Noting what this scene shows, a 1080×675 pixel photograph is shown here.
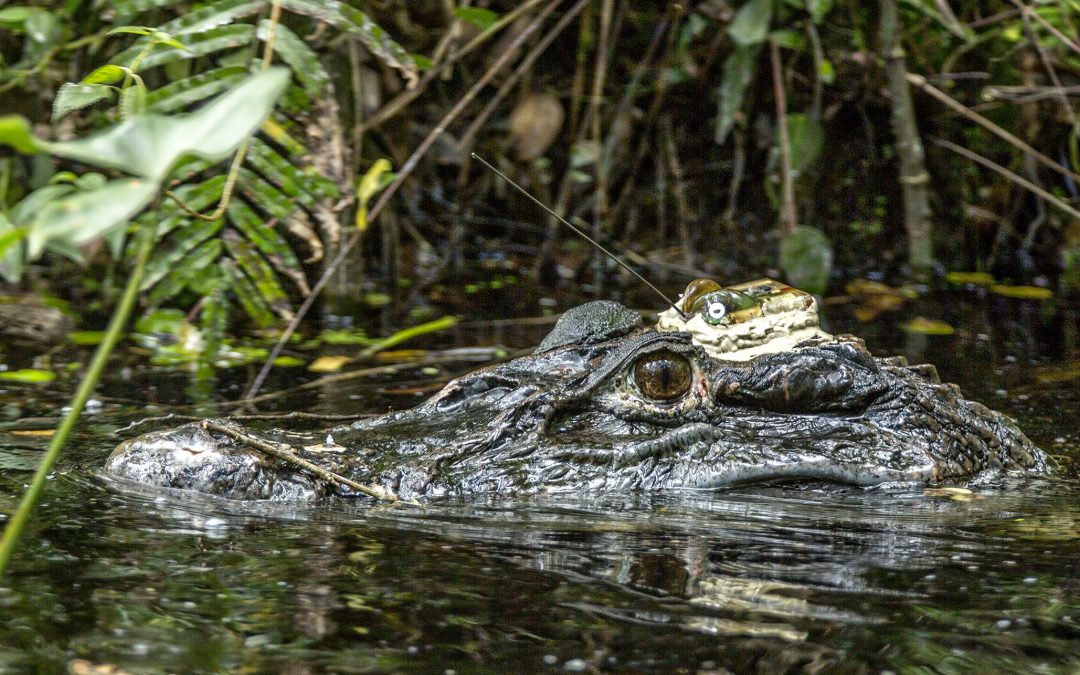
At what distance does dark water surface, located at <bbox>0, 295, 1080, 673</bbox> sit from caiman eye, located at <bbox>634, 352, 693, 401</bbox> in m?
0.26

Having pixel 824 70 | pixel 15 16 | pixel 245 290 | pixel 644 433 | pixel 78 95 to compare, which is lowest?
pixel 644 433

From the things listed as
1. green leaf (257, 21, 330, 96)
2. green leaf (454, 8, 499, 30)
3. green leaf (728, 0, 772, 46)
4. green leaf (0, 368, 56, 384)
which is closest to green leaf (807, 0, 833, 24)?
green leaf (728, 0, 772, 46)

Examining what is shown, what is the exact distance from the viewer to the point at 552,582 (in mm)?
2184

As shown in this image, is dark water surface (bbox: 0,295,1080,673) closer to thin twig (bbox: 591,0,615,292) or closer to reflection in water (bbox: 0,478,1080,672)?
reflection in water (bbox: 0,478,1080,672)

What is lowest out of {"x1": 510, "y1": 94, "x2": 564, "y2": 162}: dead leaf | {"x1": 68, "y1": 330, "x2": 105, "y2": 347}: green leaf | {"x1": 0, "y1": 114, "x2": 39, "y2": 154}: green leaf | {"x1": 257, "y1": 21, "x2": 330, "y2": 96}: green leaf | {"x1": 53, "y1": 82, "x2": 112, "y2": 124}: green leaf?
{"x1": 0, "y1": 114, "x2": 39, "y2": 154}: green leaf

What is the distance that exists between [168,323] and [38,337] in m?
0.52

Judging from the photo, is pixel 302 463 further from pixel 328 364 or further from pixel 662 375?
pixel 328 364

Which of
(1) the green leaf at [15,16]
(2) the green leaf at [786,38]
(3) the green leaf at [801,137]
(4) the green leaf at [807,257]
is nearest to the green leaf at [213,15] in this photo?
(1) the green leaf at [15,16]

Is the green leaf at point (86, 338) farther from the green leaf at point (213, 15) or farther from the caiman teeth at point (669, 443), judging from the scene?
the caiman teeth at point (669, 443)

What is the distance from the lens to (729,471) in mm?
2873

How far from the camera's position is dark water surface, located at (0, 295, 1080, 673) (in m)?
1.82

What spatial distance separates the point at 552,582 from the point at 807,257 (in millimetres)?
3408

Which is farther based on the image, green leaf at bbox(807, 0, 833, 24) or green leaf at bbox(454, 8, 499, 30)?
green leaf at bbox(807, 0, 833, 24)

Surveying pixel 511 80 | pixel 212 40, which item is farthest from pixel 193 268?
pixel 511 80
